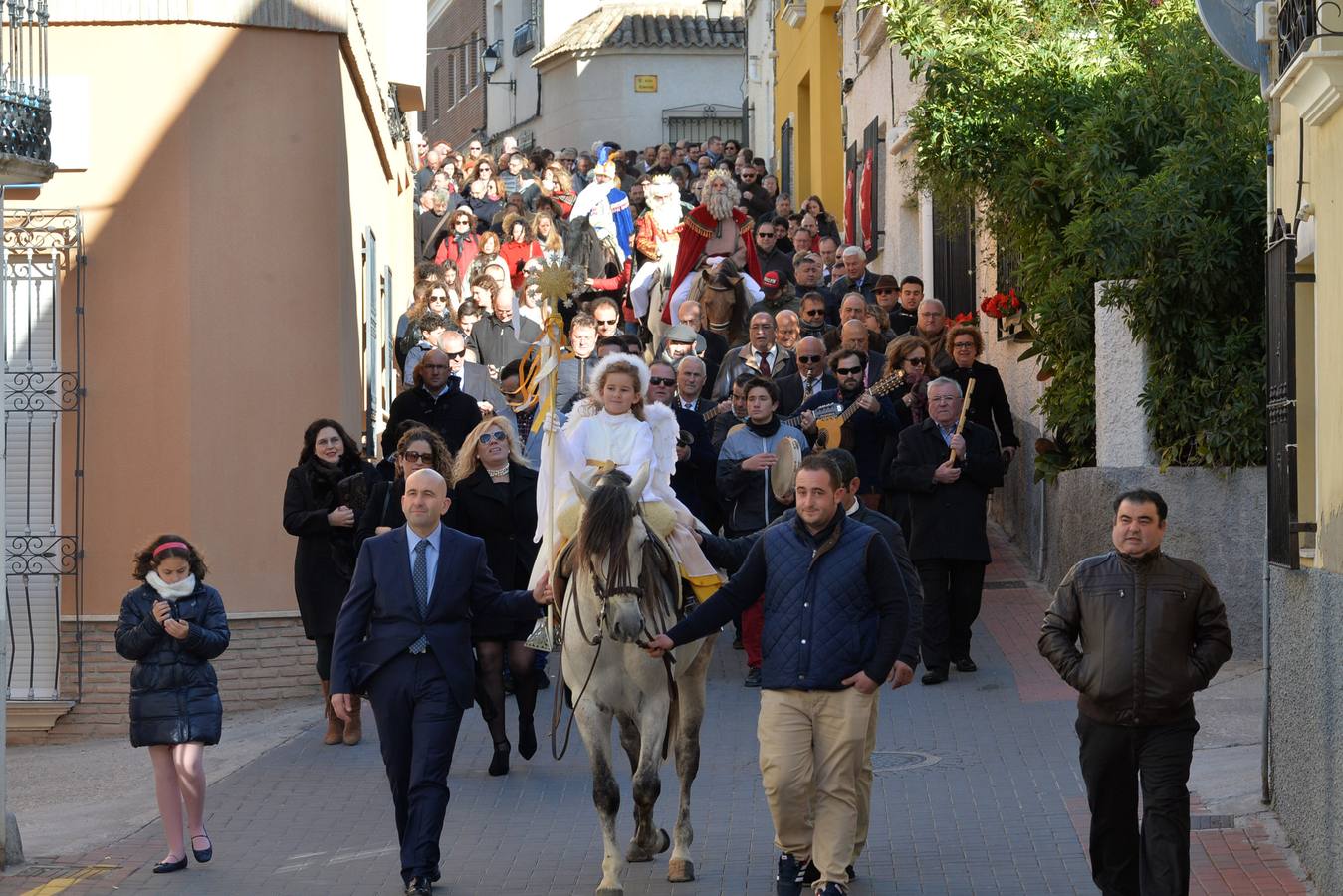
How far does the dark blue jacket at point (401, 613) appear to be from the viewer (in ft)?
29.6

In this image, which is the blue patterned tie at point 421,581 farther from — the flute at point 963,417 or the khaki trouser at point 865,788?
the flute at point 963,417

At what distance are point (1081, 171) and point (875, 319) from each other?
3.22 meters

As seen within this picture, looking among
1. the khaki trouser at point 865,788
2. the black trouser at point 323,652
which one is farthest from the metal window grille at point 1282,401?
the black trouser at point 323,652

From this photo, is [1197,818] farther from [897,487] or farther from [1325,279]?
[897,487]

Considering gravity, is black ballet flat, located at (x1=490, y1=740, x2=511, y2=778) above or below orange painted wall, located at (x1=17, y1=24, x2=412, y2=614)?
below

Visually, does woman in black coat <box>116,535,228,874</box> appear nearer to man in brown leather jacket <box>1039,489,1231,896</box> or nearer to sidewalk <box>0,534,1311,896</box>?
sidewalk <box>0,534,1311,896</box>

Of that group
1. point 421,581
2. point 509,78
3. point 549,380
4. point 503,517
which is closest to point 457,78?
point 509,78

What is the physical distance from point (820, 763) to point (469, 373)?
10.0m

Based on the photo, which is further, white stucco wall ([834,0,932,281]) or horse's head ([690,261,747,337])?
white stucco wall ([834,0,932,281])

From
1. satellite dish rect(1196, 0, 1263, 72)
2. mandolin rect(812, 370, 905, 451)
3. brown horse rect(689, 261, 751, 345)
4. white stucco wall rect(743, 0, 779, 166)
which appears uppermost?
white stucco wall rect(743, 0, 779, 166)

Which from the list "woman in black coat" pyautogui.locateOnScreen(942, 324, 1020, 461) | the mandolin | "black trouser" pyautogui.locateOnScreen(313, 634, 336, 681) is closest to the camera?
"black trouser" pyautogui.locateOnScreen(313, 634, 336, 681)

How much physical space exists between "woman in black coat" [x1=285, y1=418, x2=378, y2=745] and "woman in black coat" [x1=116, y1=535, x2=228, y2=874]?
303 centimetres

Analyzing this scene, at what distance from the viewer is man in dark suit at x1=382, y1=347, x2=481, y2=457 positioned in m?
14.9

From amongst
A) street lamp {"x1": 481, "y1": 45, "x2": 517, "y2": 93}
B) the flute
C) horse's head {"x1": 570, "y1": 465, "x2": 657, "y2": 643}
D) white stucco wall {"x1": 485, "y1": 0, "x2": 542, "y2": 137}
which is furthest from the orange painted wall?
street lamp {"x1": 481, "y1": 45, "x2": 517, "y2": 93}
